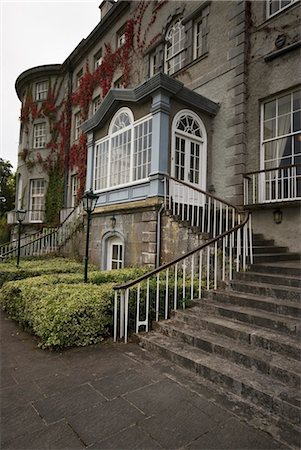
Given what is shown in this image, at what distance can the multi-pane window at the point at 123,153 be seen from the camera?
790cm

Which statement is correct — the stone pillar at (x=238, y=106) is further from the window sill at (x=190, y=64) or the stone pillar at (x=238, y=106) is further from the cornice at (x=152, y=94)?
the window sill at (x=190, y=64)

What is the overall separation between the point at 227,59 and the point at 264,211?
5.10m

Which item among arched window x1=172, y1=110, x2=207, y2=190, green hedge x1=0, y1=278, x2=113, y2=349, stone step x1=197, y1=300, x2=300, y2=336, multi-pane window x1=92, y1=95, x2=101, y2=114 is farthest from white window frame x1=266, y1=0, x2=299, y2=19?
multi-pane window x1=92, y1=95, x2=101, y2=114

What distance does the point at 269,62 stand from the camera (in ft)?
25.5

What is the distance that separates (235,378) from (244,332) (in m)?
0.75

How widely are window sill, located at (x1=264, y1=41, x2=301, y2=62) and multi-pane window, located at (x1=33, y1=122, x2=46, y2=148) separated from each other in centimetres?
1516

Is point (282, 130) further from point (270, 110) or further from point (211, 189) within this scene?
point (211, 189)

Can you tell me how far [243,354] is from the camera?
3.20m

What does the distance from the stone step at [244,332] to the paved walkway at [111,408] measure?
83 centimetres

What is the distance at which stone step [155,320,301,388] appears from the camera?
282cm

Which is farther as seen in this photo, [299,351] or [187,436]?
[299,351]

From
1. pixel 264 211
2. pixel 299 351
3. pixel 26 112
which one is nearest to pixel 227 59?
pixel 264 211

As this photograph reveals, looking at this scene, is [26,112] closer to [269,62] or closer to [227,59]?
[227,59]

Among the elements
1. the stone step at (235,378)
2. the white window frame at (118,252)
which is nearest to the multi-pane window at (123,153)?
the white window frame at (118,252)
